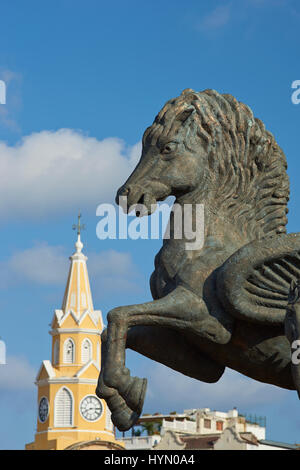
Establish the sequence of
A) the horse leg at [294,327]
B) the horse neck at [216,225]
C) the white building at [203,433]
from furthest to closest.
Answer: the white building at [203,433] < the horse neck at [216,225] < the horse leg at [294,327]

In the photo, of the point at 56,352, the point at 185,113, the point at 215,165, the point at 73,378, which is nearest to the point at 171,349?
the point at 215,165

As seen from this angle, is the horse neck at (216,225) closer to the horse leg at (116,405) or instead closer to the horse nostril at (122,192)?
the horse nostril at (122,192)

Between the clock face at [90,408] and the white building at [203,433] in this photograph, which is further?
the clock face at [90,408]

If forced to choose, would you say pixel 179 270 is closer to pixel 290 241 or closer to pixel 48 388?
pixel 290 241

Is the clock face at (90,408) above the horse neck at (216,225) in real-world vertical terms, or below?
above

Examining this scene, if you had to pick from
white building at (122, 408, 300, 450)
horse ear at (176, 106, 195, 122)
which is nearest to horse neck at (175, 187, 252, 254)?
horse ear at (176, 106, 195, 122)

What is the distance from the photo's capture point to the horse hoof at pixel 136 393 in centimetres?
654

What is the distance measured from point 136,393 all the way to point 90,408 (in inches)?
2692

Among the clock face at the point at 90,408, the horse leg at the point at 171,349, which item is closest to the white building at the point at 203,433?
the clock face at the point at 90,408

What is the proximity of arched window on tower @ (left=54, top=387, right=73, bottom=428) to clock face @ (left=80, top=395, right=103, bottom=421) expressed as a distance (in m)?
1.09

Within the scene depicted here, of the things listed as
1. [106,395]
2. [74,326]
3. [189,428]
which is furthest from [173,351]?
[189,428]

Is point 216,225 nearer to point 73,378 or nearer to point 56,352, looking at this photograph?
point 73,378

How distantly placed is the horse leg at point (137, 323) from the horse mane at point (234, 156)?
2.81ft
